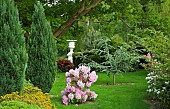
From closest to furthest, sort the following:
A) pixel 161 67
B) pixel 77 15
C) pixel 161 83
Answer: pixel 161 67 < pixel 161 83 < pixel 77 15

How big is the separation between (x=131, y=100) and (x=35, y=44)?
2.68 metres

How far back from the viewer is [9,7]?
21.4 feet

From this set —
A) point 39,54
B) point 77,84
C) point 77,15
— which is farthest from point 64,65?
point 39,54

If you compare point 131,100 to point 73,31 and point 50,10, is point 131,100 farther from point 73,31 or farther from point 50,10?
point 73,31

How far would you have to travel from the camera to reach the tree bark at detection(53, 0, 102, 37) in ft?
41.9

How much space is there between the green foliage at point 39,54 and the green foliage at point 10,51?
206cm

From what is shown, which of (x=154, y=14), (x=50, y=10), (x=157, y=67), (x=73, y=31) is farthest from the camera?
(x=73, y=31)

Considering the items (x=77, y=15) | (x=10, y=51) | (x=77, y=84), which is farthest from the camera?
(x=77, y=15)

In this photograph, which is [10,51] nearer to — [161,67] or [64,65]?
[161,67]

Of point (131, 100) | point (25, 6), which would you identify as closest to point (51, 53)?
point (131, 100)

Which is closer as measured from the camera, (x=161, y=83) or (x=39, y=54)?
(x=161, y=83)

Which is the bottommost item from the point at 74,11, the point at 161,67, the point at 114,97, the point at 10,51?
the point at 114,97

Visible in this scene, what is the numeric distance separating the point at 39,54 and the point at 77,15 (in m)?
4.45

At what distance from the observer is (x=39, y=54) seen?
864 centimetres
